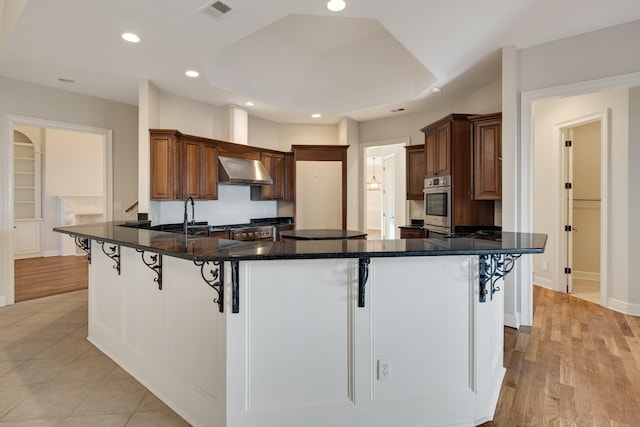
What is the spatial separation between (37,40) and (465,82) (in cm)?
466

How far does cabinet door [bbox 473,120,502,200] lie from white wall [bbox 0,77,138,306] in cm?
491

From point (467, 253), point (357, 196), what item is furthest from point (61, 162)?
point (467, 253)

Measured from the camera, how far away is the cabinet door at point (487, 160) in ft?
11.9

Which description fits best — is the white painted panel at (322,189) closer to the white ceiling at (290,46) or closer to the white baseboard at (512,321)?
the white ceiling at (290,46)

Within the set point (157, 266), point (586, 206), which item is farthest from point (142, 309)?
point (586, 206)

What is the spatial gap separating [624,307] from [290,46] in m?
5.21

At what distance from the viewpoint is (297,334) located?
1.77 m

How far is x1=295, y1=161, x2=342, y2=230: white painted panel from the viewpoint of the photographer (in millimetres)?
6234

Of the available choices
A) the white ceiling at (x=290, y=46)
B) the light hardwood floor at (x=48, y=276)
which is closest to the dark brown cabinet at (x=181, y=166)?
the white ceiling at (x=290, y=46)

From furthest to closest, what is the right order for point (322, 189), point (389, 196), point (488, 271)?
1. point (389, 196)
2. point (322, 189)
3. point (488, 271)

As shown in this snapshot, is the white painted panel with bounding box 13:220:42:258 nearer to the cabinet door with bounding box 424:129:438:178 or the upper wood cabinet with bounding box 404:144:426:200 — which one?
the upper wood cabinet with bounding box 404:144:426:200

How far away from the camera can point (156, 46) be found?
128 inches

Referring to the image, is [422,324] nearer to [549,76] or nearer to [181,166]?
[549,76]

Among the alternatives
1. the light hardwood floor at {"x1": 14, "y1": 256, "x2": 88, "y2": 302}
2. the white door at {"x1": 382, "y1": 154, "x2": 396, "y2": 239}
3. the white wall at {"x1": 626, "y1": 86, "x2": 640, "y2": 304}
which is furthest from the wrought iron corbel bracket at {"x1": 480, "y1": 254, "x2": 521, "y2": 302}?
the white door at {"x1": 382, "y1": 154, "x2": 396, "y2": 239}
